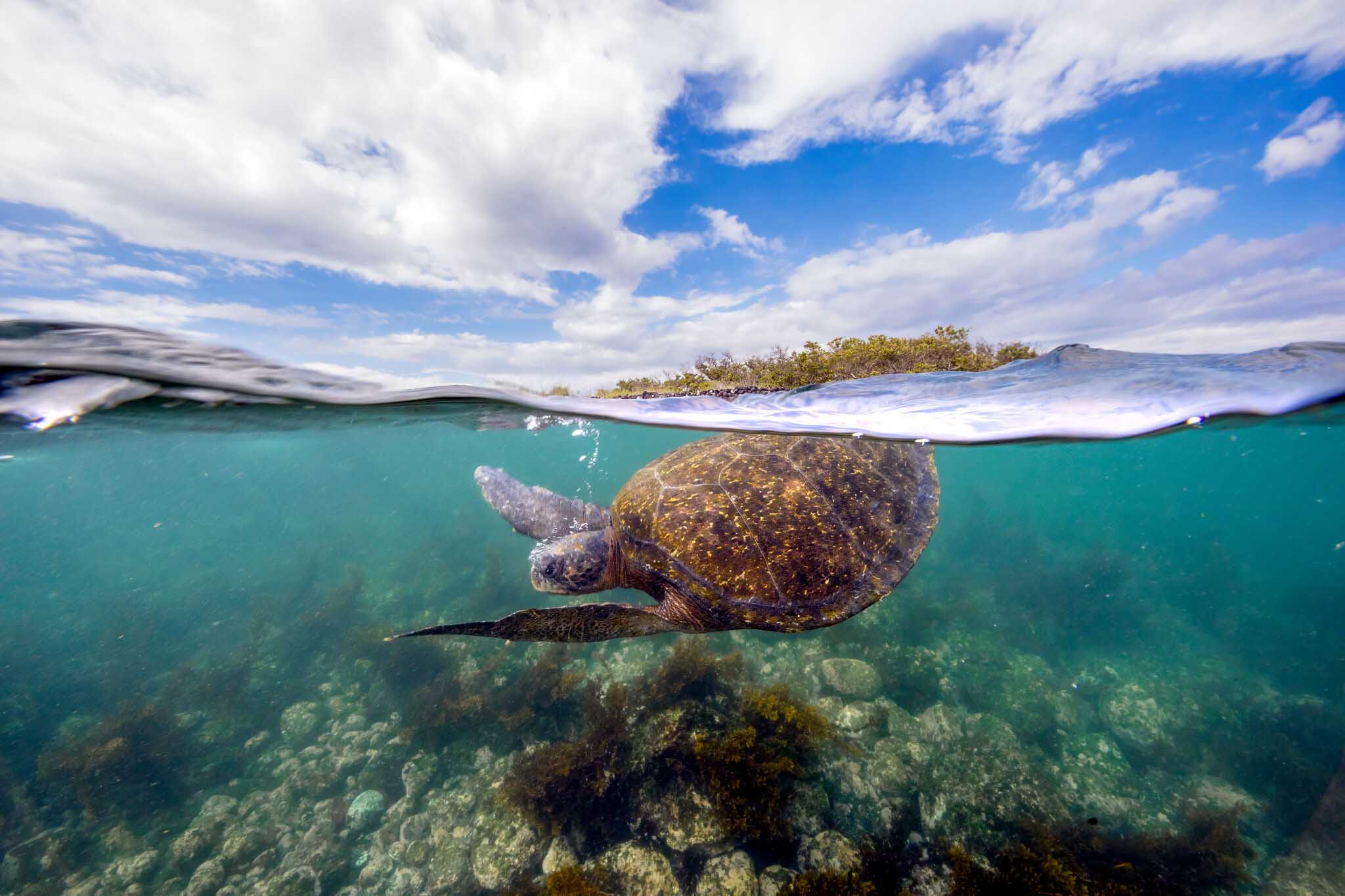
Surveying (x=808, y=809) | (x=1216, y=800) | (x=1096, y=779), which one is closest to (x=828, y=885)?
(x=808, y=809)

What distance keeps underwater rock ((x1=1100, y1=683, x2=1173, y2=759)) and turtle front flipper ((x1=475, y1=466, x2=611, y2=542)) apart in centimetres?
1225

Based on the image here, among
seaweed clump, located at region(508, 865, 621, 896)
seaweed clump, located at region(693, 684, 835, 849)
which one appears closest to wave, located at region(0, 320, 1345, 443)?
seaweed clump, located at region(693, 684, 835, 849)

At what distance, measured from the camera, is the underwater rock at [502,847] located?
598 centimetres

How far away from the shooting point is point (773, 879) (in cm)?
532

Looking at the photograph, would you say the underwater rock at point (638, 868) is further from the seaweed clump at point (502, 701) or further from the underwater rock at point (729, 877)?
the seaweed clump at point (502, 701)

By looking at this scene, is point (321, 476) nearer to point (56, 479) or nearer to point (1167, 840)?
point (56, 479)

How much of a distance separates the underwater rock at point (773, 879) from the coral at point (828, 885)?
0.08 m

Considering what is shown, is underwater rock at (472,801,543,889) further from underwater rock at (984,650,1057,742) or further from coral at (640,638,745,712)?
underwater rock at (984,650,1057,742)

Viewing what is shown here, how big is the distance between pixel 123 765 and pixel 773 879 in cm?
1368

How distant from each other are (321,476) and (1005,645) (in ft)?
303

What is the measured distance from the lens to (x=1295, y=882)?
626 cm

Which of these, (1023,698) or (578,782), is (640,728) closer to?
(578,782)

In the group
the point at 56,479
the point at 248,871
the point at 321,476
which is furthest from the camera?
the point at 321,476

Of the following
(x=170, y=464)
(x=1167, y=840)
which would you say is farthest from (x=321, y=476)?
(x=1167, y=840)
